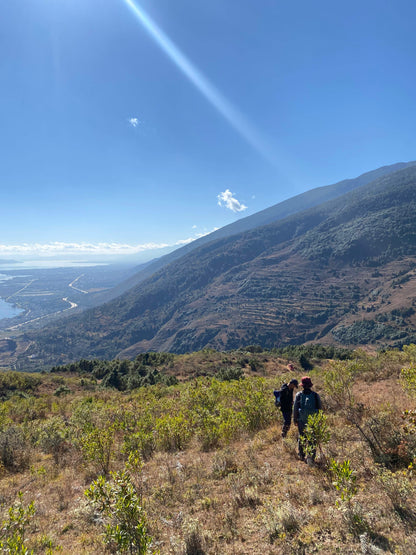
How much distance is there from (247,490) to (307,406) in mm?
2229

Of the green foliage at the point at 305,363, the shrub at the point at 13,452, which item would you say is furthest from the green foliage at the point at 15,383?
the green foliage at the point at 305,363

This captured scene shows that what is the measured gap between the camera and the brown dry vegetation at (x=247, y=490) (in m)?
3.38

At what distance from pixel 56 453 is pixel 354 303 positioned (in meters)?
177

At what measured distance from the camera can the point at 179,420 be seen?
7523 mm

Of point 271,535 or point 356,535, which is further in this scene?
point 271,535

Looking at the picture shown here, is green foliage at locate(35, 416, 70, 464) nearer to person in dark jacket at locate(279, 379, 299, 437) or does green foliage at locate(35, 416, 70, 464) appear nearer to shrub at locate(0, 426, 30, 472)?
shrub at locate(0, 426, 30, 472)

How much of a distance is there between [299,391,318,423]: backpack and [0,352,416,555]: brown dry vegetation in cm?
76

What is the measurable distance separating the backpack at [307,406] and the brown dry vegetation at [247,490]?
2.49 feet

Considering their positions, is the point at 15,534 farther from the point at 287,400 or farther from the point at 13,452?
the point at 13,452

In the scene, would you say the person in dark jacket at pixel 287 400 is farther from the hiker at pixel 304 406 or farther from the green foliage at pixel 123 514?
the green foliage at pixel 123 514

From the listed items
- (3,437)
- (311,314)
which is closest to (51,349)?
(311,314)

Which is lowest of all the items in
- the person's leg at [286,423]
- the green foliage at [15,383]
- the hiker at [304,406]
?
the green foliage at [15,383]

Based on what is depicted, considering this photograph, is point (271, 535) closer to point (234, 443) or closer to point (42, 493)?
point (234, 443)

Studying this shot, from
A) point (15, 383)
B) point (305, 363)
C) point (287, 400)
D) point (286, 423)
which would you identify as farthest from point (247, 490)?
point (305, 363)
